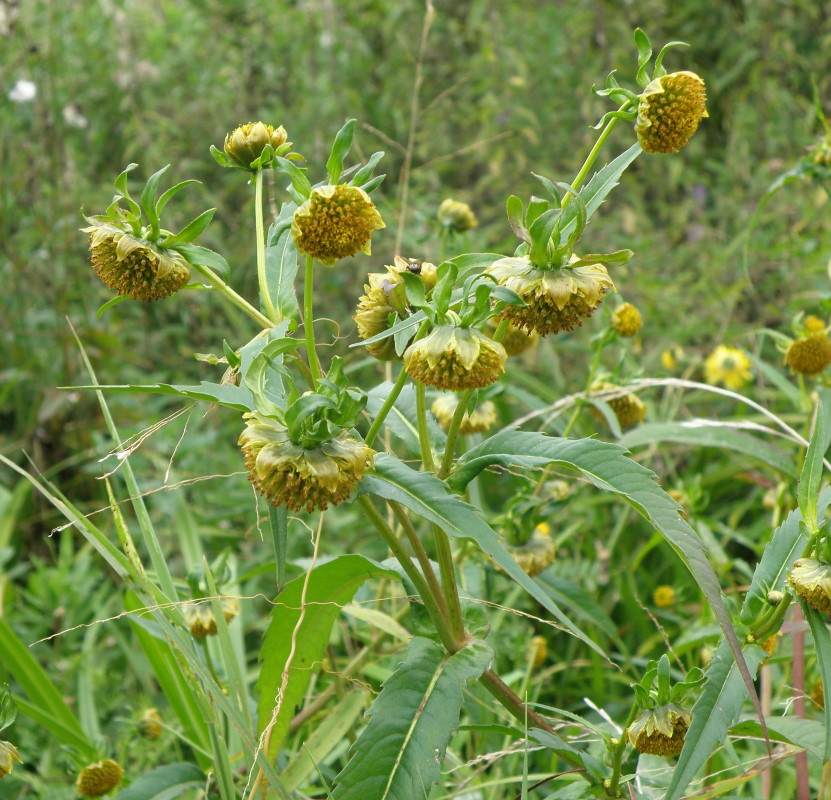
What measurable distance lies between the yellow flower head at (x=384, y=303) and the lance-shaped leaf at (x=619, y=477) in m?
0.15

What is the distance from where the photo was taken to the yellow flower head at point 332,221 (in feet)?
2.82

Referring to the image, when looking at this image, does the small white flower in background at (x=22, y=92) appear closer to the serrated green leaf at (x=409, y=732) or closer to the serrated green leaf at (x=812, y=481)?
the serrated green leaf at (x=409, y=732)

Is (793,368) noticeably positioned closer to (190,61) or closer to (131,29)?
(190,61)

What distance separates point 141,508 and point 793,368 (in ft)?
3.53

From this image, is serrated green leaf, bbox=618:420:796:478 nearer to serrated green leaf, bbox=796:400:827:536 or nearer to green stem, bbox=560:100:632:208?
serrated green leaf, bbox=796:400:827:536

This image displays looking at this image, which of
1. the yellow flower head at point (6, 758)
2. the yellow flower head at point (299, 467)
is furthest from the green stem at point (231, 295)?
the yellow flower head at point (6, 758)

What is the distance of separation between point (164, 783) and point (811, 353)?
1.21m

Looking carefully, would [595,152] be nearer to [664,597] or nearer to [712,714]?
[712,714]

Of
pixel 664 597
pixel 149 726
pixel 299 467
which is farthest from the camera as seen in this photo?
pixel 664 597

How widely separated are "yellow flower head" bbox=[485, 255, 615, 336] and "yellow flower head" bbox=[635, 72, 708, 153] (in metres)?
0.15

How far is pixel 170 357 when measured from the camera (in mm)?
3119

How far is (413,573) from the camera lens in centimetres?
97

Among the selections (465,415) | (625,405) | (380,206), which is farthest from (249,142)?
(380,206)

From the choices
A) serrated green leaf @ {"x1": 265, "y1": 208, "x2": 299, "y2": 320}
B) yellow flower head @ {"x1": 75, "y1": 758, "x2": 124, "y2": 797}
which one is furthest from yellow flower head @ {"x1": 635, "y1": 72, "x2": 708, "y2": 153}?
yellow flower head @ {"x1": 75, "y1": 758, "x2": 124, "y2": 797}
